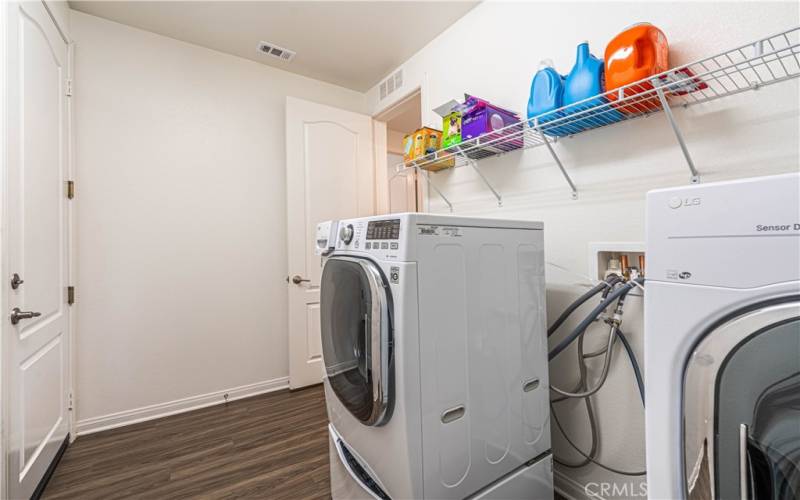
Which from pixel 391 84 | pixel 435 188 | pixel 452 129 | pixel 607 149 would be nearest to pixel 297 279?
pixel 435 188

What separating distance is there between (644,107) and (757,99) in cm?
29

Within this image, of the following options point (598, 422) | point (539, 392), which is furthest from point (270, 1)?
point (598, 422)

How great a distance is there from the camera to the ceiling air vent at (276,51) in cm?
246


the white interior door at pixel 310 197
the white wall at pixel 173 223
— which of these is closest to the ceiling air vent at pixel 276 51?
the white wall at pixel 173 223

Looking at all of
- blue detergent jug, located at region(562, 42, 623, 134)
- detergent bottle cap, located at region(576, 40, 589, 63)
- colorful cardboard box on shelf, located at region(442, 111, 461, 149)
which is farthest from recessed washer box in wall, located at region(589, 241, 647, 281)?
colorful cardboard box on shelf, located at region(442, 111, 461, 149)

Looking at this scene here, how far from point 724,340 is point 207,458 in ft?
7.29

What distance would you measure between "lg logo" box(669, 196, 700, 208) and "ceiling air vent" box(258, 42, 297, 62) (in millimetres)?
2733

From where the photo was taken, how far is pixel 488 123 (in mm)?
1573

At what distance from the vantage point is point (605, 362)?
129cm

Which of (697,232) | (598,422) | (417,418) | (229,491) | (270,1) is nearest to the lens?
(697,232)

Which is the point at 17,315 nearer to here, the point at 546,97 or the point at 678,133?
the point at 546,97

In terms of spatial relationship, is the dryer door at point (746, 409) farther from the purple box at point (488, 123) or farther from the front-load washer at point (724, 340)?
the purple box at point (488, 123)

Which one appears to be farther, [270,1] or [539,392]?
[270,1]

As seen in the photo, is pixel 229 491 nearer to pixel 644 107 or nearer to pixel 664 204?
pixel 664 204
